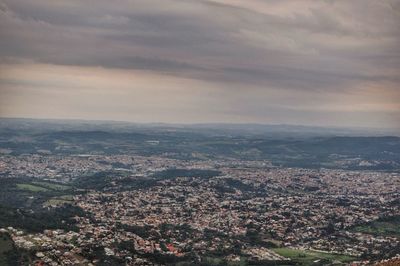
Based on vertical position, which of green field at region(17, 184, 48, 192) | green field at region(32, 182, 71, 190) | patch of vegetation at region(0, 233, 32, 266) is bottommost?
green field at region(32, 182, 71, 190)

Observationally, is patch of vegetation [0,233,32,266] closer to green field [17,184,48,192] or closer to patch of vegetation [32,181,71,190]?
green field [17,184,48,192]

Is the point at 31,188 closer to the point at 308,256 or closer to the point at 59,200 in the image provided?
→ the point at 59,200

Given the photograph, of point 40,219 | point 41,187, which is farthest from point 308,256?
point 41,187

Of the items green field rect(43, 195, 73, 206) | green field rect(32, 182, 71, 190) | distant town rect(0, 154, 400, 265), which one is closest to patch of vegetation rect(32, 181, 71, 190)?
green field rect(32, 182, 71, 190)

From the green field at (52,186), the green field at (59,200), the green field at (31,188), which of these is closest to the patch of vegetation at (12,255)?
the green field at (59,200)

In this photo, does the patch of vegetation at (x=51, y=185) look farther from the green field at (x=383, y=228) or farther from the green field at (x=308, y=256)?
the green field at (x=383, y=228)

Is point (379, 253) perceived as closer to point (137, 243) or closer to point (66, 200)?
point (137, 243)
